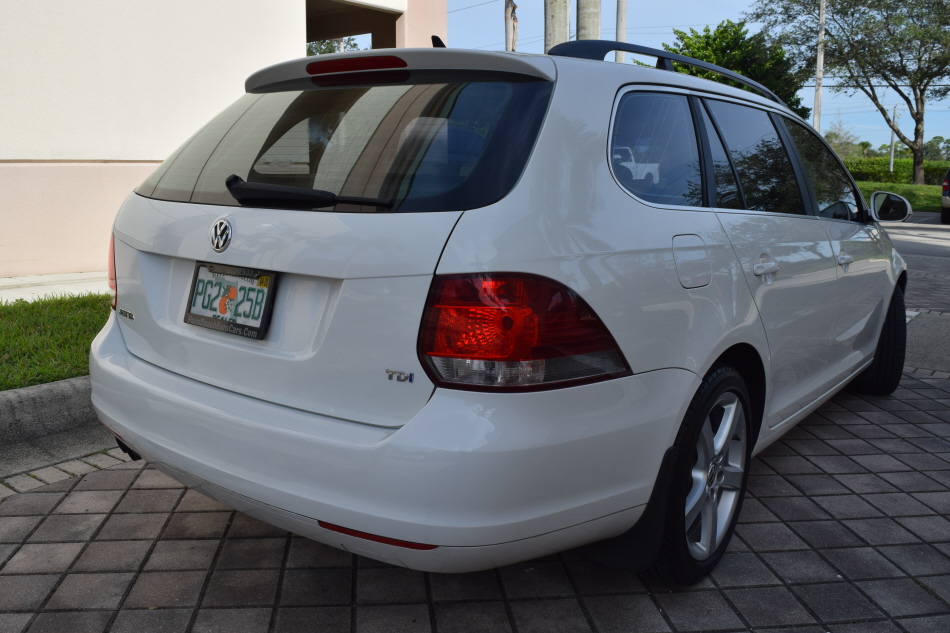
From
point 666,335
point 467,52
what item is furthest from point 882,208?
point 467,52

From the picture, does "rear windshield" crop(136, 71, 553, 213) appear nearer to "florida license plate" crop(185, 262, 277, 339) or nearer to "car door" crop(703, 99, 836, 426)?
"florida license plate" crop(185, 262, 277, 339)

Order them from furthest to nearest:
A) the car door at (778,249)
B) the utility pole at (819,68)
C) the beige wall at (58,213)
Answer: the utility pole at (819,68) < the beige wall at (58,213) < the car door at (778,249)

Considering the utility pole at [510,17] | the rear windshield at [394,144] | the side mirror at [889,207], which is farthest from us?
the utility pole at [510,17]

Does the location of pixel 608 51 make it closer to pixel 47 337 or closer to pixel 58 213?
pixel 47 337

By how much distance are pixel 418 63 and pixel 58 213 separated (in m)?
6.50

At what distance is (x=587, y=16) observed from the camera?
9328 millimetres

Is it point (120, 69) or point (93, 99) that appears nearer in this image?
point (93, 99)

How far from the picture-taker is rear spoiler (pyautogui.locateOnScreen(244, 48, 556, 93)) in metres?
2.22

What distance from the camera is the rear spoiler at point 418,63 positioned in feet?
7.28

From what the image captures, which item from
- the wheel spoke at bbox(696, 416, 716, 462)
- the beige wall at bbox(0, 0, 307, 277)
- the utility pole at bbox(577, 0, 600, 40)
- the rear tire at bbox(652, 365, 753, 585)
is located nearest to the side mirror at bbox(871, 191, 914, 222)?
the rear tire at bbox(652, 365, 753, 585)

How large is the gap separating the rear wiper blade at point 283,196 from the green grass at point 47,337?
2.39 m

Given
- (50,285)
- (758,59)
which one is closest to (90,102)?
(50,285)

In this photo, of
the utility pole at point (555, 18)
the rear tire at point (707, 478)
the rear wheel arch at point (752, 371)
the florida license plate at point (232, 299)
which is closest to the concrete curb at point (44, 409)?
the florida license plate at point (232, 299)

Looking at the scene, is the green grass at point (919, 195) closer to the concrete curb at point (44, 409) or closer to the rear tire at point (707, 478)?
the rear tire at point (707, 478)
